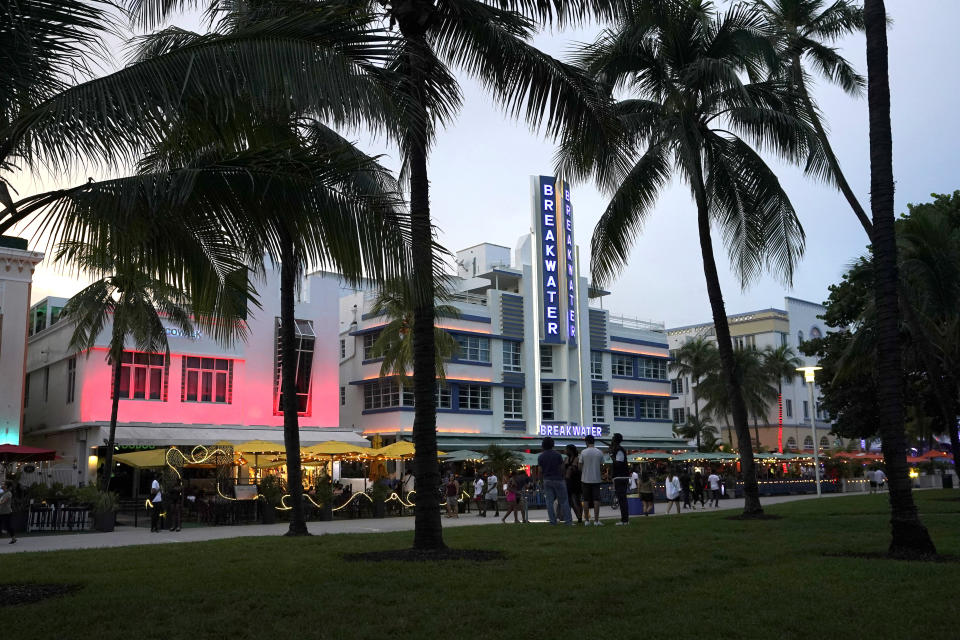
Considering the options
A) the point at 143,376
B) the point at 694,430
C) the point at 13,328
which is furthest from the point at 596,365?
the point at 13,328

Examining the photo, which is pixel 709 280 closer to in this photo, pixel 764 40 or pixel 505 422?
pixel 764 40

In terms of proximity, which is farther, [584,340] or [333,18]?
[584,340]

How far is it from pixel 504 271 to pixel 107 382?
23989mm

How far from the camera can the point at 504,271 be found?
171ft

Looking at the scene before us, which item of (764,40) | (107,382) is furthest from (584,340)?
(764,40)

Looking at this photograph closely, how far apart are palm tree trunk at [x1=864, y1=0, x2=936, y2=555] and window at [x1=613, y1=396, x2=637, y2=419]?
47.2 m

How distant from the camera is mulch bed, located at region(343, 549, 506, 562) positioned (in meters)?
10.5

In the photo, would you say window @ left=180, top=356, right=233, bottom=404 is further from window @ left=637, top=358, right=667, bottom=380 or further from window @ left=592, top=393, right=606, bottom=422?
window @ left=637, top=358, right=667, bottom=380

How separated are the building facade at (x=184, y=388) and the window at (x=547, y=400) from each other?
1500cm

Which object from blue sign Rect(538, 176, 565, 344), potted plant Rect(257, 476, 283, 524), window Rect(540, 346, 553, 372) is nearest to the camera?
potted plant Rect(257, 476, 283, 524)

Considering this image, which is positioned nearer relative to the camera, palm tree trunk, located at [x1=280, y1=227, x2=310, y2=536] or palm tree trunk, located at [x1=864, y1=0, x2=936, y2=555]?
palm tree trunk, located at [x1=864, y1=0, x2=936, y2=555]

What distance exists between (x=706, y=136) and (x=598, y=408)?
38896 mm

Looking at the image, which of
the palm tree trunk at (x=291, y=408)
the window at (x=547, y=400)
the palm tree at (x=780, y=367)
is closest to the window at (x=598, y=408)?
the window at (x=547, y=400)

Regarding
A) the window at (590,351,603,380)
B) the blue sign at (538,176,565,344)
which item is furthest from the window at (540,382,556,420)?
the window at (590,351,603,380)
